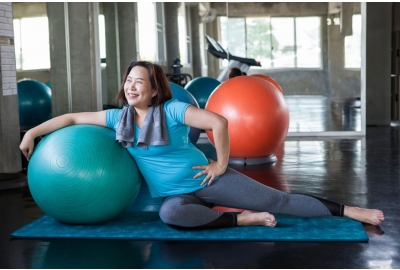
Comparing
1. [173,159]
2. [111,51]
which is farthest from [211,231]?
[111,51]

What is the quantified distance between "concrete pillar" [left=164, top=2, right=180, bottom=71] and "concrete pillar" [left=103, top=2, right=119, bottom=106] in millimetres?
827

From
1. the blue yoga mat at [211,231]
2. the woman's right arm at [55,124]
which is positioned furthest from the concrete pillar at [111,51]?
the blue yoga mat at [211,231]

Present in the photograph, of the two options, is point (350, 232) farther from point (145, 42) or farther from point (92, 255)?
point (145, 42)

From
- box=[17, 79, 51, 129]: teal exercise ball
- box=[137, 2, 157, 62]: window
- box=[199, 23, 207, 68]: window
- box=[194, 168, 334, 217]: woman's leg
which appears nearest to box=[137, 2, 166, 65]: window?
box=[137, 2, 157, 62]: window

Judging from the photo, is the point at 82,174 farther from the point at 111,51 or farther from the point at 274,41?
the point at 111,51

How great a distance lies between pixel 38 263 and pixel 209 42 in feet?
18.5

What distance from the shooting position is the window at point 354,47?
7520mm

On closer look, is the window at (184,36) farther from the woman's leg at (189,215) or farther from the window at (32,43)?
the woman's leg at (189,215)

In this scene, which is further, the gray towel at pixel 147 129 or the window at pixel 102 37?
the window at pixel 102 37

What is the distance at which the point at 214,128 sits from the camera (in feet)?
9.45

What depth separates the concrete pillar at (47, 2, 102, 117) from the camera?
728cm

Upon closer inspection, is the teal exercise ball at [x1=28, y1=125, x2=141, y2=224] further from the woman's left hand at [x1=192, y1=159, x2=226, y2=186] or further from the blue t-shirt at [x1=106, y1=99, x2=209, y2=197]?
the woman's left hand at [x1=192, y1=159, x2=226, y2=186]

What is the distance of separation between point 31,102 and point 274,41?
134 inches

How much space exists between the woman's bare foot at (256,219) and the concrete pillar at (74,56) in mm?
4903
